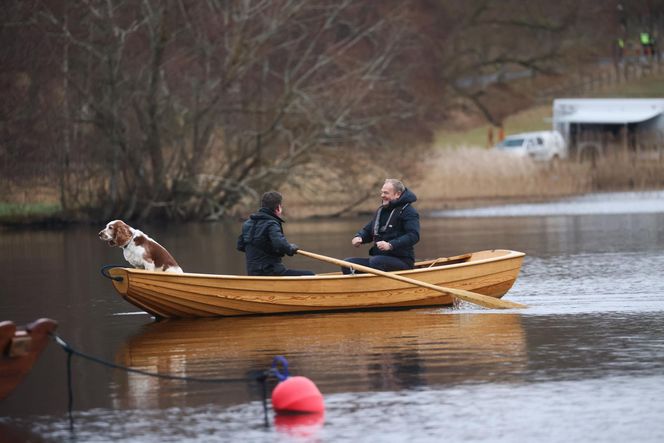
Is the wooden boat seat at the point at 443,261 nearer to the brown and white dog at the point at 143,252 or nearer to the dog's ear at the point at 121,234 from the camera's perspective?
the brown and white dog at the point at 143,252

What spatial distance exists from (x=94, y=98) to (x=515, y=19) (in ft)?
134

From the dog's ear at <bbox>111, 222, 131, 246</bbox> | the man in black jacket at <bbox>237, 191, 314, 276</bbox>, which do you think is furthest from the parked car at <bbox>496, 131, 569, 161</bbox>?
the dog's ear at <bbox>111, 222, 131, 246</bbox>

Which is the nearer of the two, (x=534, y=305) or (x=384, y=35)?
(x=534, y=305)

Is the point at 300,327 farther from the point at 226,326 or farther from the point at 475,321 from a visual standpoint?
the point at 475,321

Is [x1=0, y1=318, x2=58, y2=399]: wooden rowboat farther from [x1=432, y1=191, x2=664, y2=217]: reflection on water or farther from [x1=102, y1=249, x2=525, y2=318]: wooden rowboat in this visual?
[x1=432, y1=191, x2=664, y2=217]: reflection on water

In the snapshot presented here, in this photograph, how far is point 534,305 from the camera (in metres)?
16.4

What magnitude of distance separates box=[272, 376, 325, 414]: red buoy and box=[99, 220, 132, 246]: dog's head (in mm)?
5630

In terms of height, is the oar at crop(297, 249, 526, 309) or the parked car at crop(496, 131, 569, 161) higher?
the parked car at crop(496, 131, 569, 161)

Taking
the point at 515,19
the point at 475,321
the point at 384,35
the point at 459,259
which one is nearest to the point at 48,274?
the point at 459,259

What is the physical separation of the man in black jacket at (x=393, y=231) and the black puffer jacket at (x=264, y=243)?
96 cm

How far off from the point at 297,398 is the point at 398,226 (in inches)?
242

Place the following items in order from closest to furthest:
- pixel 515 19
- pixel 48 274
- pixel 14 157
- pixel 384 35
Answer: pixel 48 274 → pixel 14 157 → pixel 384 35 → pixel 515 19

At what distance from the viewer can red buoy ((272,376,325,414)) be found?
995cm

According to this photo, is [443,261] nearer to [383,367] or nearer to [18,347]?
[383,367]
